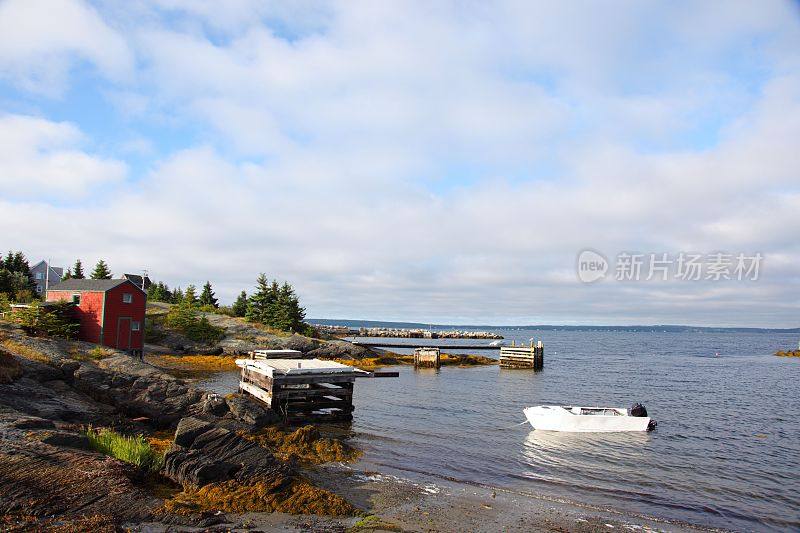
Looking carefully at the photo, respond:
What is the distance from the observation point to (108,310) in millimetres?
44250

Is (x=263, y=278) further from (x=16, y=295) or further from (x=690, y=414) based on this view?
(x=690, y=414)

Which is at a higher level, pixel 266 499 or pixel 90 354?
pixel 90 354

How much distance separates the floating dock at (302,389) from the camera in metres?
24.6

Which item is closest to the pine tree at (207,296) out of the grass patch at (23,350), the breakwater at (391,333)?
the breakwater at (391,333)

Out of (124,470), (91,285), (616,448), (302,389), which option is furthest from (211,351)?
(124,470)

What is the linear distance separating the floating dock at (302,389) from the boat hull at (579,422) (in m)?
9.73

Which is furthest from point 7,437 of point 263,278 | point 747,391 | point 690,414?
point 263,278

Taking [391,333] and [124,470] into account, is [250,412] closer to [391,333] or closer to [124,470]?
[124,470]

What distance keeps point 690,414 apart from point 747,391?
62.1ft

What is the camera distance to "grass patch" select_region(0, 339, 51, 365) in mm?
27247

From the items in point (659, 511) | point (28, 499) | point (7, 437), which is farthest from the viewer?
point (659, 511)

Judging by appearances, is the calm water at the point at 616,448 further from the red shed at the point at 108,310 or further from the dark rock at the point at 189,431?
the red shed at the point at 108,310

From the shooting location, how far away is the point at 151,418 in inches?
854

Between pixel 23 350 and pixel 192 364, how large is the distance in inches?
853
